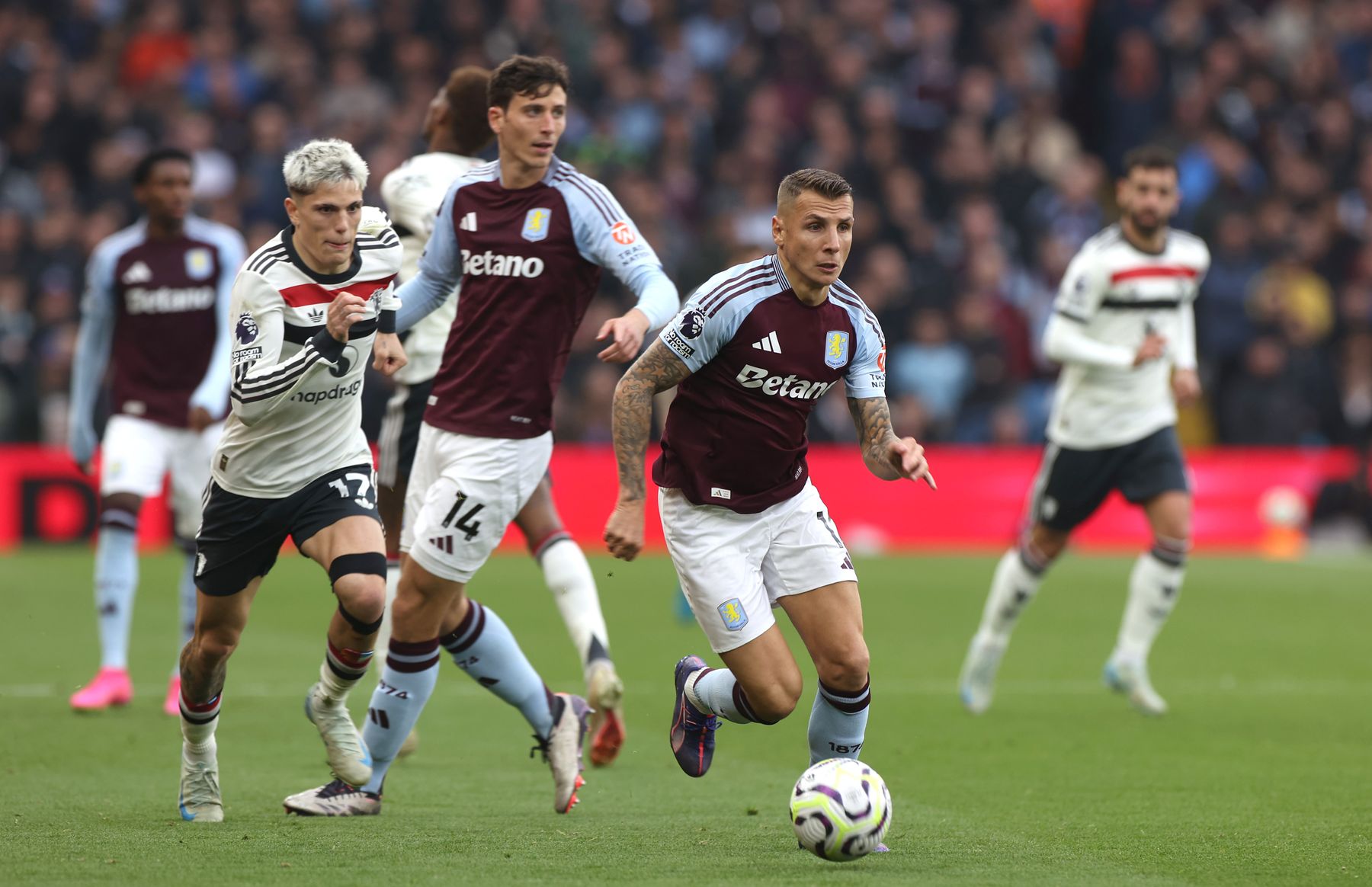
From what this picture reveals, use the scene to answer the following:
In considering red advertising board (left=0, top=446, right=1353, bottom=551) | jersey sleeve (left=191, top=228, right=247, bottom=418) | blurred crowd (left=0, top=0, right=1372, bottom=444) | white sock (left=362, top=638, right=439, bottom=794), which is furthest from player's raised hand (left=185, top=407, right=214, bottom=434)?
blurred crowd (left=0, top=0, right=1372, bottom=444)

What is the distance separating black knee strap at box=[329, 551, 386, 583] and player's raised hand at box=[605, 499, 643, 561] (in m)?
0.97

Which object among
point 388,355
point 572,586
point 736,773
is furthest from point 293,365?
point 736,773

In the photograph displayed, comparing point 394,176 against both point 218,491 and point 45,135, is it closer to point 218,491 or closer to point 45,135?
point 218,491

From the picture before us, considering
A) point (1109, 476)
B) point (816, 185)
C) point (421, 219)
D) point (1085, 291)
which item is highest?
point (816, 185)

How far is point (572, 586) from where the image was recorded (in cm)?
770

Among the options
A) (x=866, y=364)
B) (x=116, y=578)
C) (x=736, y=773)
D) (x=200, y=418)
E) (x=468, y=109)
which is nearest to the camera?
(x=866, y=364)

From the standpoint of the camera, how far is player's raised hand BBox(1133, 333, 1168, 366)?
972cm

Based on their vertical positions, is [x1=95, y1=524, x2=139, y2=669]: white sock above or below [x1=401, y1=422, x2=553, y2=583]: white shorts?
below

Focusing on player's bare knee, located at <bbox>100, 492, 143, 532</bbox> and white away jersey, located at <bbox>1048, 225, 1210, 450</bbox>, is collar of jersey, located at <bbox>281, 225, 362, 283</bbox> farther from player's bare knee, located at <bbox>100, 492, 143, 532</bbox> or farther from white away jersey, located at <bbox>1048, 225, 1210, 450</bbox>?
white away jersey, located at <bbox>1048, 225, 1210, 450</bbox>

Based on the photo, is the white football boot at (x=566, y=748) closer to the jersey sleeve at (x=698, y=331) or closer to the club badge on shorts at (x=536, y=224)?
the jersey sleeve at (x=698, y=331)

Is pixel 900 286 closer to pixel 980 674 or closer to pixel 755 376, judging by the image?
pixel 980 674

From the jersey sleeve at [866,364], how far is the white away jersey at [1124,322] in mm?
3995

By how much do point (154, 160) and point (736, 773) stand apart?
15.1 feet

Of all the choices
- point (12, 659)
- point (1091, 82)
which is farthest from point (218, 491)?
point (1091, 82)
